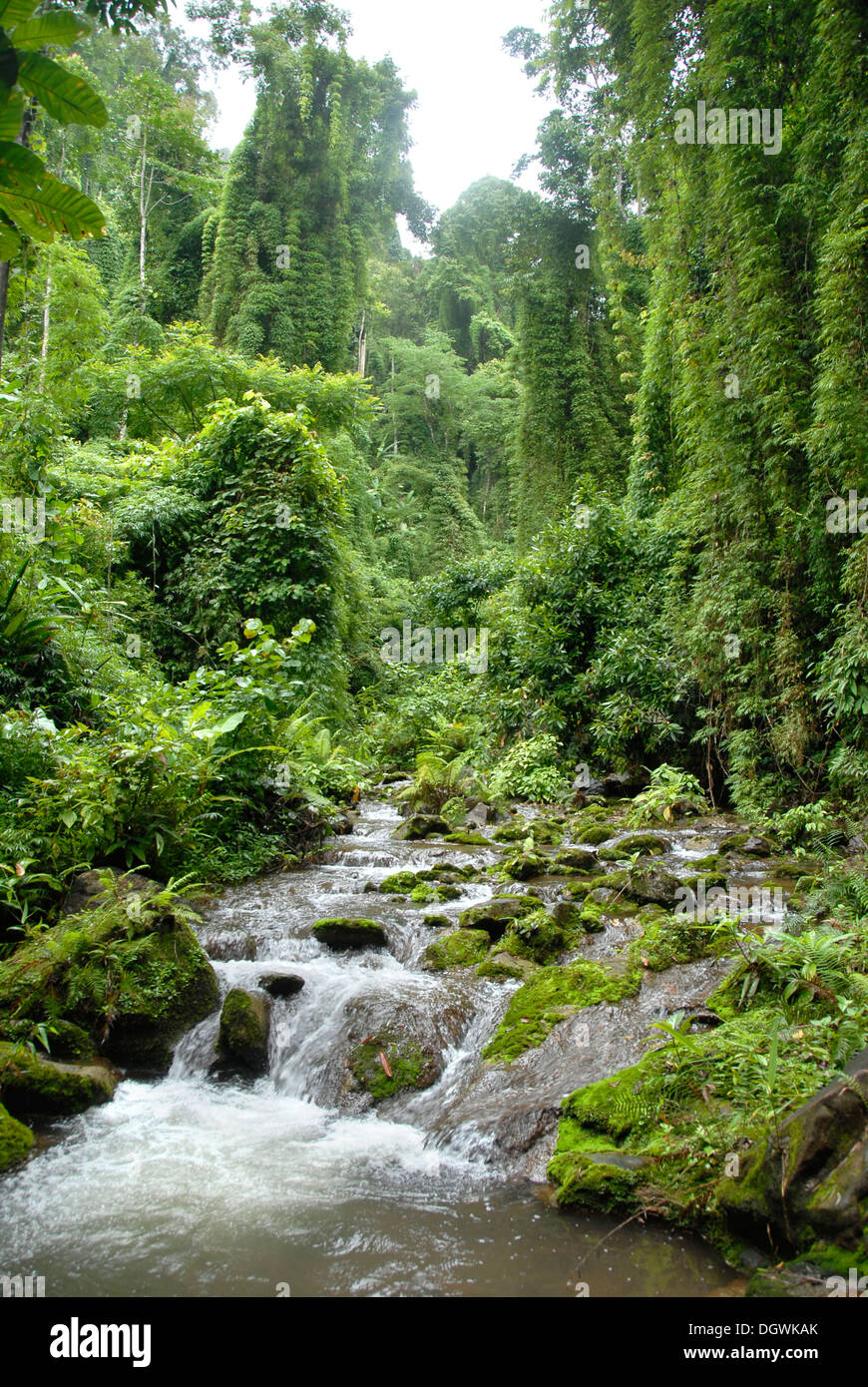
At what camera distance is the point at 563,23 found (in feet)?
54.5

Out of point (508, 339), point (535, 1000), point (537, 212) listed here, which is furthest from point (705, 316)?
point (508, 339)

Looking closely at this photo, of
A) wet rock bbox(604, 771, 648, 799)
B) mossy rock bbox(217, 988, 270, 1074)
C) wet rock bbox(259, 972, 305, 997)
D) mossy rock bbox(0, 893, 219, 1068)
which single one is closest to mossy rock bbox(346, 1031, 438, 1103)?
mossy rock bbox(217, 988, 270, 1074)

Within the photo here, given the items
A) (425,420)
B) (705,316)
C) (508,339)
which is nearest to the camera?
(705,316)

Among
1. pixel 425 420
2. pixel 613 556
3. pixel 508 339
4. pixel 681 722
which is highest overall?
pixel 508 339

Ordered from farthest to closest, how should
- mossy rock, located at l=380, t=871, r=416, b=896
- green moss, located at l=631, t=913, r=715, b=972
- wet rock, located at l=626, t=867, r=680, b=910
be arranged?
mossy rock, located at l=380, t=871, r=416, b=896, wet rock, located at l=626, t=867, r=680, b=910, green moss, located at l=631, t=913, r=715, b=972

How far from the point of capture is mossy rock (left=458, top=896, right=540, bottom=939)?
615 centimetres

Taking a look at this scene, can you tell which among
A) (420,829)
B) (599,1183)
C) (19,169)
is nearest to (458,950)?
(599,1183)

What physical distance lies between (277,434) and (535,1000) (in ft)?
35.2

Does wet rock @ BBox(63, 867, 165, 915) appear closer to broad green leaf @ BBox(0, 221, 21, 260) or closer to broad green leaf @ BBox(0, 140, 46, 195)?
broad green leaf @ BBox(0, 221, 21, 260)

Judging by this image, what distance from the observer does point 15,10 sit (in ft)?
8.25

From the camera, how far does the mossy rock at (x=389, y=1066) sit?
4.44m

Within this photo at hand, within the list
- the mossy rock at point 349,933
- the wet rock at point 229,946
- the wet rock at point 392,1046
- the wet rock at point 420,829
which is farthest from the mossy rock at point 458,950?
the wet rock at point 420,829

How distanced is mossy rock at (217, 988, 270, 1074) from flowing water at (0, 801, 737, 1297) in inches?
5.1

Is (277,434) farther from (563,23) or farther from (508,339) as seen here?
(508,339)
